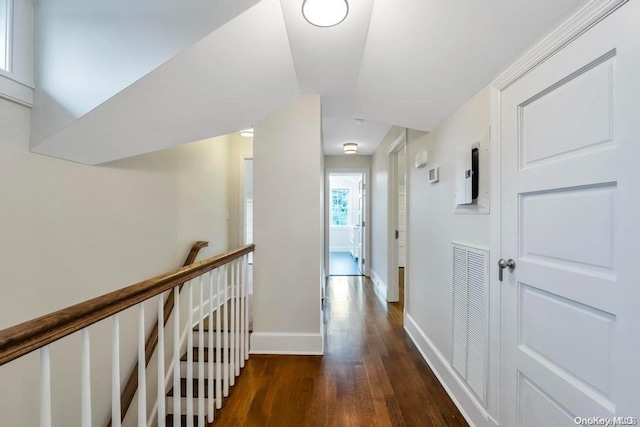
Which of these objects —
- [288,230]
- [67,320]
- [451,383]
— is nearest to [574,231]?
[451,383]

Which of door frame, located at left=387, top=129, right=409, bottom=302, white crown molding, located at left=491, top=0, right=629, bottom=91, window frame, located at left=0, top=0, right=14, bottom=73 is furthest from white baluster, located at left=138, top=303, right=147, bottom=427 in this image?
door frame, located at left=387, top=129, right=409, bottom=302

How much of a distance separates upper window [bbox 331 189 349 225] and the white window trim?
25.6 feet

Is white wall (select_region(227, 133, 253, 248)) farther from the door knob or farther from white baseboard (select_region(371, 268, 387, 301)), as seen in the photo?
the door knob

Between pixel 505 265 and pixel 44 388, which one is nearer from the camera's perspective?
pixel 44 388

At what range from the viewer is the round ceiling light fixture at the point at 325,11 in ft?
4.26

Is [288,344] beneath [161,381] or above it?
beneath

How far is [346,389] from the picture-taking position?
189 cm

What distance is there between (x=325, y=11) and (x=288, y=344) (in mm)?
2383

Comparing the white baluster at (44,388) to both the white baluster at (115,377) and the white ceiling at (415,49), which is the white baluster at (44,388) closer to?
the white baluster at (115,377)

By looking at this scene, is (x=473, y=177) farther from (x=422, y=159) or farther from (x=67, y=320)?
(x=67, y=320)

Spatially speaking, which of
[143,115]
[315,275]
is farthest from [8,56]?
[315,275]

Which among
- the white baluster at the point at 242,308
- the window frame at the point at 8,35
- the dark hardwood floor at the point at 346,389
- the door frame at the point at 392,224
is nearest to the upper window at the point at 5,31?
the window frame at the point at 8,35

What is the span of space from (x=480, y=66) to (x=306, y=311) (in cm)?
210

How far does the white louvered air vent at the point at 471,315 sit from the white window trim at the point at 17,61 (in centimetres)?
245
